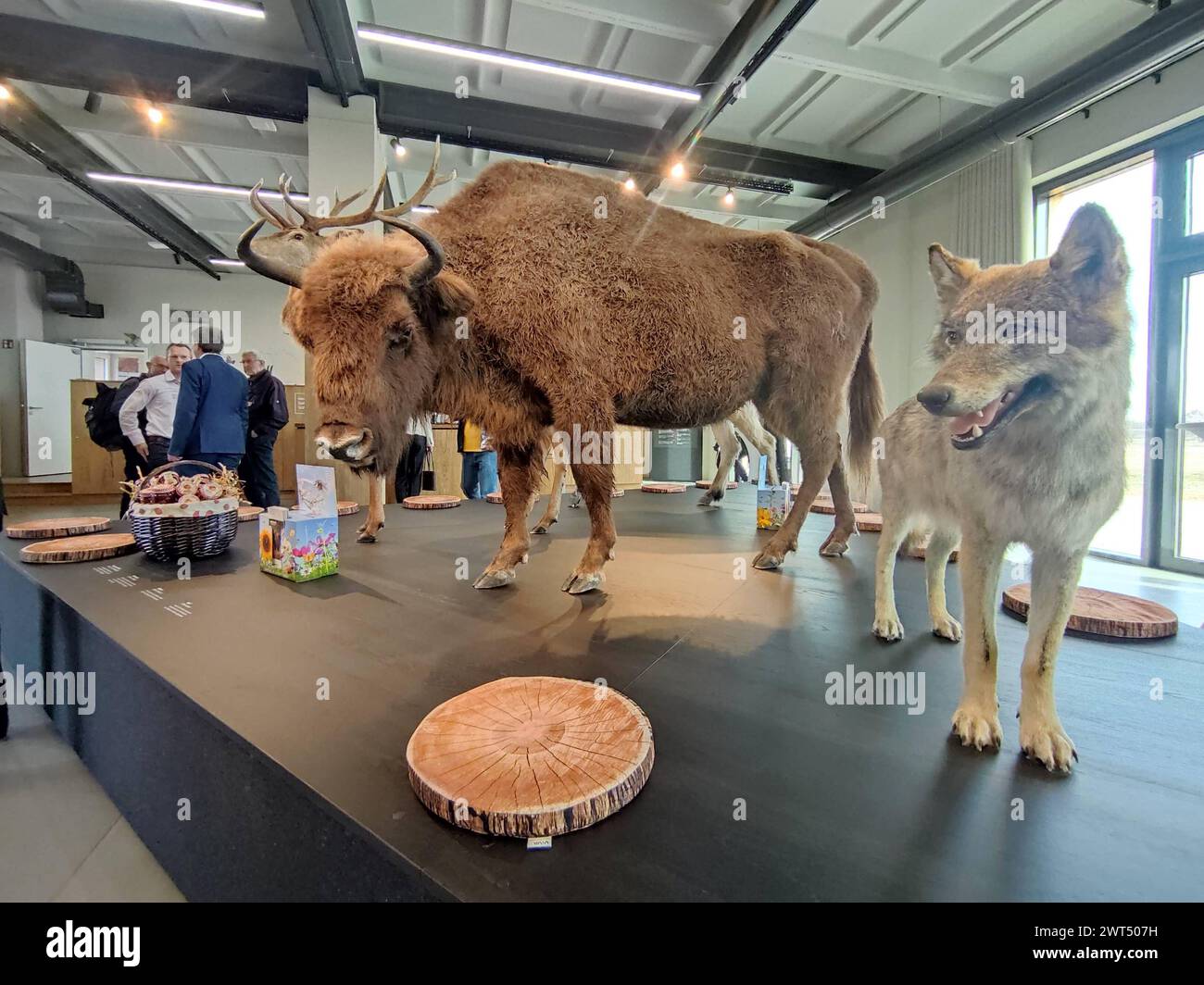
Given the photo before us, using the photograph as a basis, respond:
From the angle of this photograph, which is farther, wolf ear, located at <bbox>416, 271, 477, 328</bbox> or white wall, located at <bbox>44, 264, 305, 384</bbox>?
white wall, located at <bbox>44, 264, 305, 384</bbox>

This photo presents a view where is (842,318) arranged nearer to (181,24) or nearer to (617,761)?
(617,761)

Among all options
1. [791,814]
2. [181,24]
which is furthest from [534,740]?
[181,24]

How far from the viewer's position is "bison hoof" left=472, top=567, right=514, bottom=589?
7.00ft

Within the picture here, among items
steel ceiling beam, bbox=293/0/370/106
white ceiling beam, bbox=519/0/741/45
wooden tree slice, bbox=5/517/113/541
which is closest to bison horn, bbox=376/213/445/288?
wooden tree slice, bbox=5/517/113/541

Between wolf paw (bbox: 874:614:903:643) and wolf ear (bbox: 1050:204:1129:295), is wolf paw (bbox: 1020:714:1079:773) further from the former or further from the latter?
wolf ear (bbox: 1050:204:1129:295)

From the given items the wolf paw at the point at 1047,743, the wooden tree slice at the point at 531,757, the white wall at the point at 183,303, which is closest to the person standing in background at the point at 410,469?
the wooden tree slice at the point at 531,757

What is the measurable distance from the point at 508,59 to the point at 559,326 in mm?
3687

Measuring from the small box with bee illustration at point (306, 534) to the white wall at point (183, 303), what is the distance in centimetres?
1004

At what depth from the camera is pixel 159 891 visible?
51.4 inches

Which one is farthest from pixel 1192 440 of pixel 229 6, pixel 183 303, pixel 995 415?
pixel 183 303

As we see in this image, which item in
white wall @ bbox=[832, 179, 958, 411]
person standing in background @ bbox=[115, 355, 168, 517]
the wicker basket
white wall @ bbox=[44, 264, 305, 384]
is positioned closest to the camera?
the wicker basket

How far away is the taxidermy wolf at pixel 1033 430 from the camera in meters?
0.82

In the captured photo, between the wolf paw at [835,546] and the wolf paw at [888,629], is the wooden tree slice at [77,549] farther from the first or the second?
the wolf paw at [835,546]

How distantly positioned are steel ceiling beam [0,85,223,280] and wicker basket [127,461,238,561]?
215 inches
